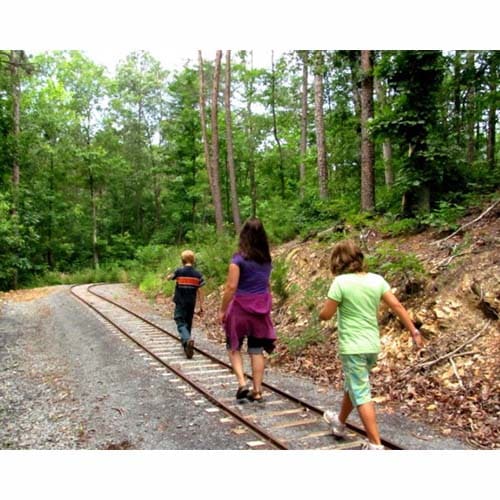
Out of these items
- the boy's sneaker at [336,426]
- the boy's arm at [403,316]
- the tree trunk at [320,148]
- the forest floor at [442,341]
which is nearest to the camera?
the boy's arm at [403,316]

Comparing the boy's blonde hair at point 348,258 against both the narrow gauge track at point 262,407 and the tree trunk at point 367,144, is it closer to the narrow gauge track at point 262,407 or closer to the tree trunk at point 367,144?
the narrow gauge track at point 262,407

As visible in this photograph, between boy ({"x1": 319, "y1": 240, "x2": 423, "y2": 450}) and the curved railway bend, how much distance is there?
54 cm

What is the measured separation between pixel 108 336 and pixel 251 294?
5.45 metres

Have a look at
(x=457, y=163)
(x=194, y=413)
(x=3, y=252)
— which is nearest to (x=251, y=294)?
(x=194, y=413)

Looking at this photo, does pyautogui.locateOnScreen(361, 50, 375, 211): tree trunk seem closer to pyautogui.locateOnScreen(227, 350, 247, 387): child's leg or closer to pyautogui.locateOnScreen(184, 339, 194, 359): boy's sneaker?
pyautogui.locateOnScreen(184, 339, 194, 359): boy's sneaker

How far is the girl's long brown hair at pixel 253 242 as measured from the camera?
4.84 metres

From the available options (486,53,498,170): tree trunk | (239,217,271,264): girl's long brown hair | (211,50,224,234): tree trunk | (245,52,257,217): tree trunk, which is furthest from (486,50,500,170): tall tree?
(245,52,257,217): tree trunk

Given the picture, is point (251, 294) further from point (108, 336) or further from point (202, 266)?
point (202, 266)

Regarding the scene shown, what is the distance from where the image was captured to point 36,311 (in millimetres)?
13602

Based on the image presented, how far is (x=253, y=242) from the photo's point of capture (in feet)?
15.9

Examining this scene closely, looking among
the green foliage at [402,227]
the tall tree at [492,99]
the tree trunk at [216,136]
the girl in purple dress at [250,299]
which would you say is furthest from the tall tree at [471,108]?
the tree trunk at [216,136]

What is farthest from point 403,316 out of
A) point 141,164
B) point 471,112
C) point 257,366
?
point 141,164

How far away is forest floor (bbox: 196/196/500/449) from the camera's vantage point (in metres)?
4.60

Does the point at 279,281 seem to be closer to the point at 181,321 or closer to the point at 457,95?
the point at 181,321
